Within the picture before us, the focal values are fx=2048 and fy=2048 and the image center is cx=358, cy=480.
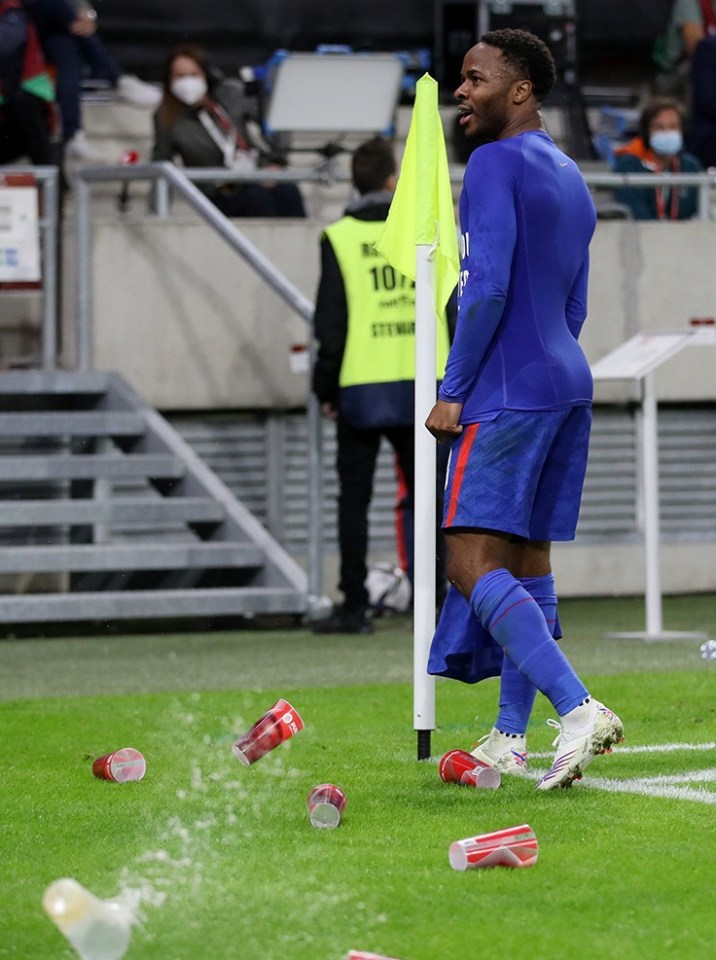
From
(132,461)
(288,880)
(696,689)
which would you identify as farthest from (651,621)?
(288,880)

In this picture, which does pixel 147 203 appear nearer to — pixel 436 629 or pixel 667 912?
pixel 436 629

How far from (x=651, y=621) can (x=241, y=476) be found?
351 cm

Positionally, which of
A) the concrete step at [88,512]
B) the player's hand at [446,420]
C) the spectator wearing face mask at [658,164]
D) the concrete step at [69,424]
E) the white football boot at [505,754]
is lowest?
the concrete step at [88,512]

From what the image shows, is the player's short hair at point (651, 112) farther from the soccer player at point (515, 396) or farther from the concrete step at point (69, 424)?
the soccer player at point (515, 396)

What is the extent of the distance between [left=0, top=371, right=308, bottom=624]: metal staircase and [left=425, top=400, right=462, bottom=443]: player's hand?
17.6 feet

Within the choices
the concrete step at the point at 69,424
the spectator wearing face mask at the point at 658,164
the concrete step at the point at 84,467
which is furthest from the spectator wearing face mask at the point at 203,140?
the spectator wearing face mask at the point at 658,164

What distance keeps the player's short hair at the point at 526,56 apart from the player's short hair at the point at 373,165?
478 centimetres

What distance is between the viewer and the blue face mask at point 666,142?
13992 millimetres

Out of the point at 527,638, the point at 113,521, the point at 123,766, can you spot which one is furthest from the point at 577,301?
the point at 113,521

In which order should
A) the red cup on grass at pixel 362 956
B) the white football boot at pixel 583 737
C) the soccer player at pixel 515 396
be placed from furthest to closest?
the soccer player at pixel 515 396, the white football boot at pixel 583 737, the red cup on grass at pixel 362 956

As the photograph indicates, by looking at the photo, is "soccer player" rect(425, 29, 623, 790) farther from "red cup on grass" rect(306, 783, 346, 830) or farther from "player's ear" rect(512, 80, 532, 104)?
"red cup on grass" rect(306, 783, 346, 830)

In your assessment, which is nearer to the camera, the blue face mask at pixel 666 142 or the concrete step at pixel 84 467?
the concrete step at pixel 84 467

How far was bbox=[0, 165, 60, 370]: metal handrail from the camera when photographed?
1174 cm

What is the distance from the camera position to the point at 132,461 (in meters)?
11.4
